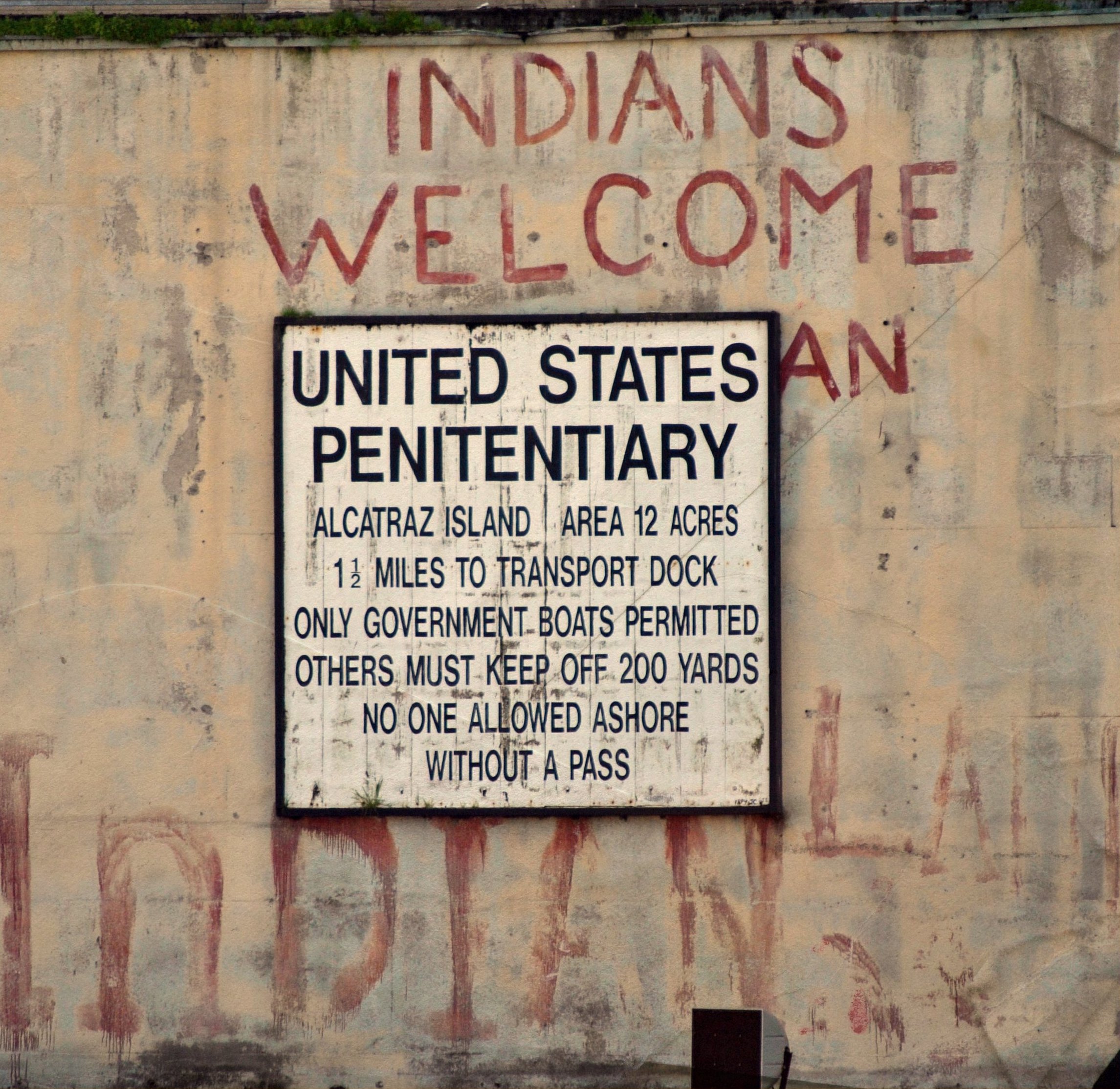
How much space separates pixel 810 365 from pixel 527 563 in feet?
4.16

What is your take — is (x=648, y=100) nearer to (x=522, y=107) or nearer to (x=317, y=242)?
(x=522, y=107)

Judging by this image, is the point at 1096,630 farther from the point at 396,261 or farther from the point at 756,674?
the point at 396,261

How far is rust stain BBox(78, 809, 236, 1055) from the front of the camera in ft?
15.7

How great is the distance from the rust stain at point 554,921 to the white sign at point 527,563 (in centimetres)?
14

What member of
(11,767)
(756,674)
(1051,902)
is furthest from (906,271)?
(11,767)

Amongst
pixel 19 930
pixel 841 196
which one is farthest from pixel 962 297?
pixel 19 930

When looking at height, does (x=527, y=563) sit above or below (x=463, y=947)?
above

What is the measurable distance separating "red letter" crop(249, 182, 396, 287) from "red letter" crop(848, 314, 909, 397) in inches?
69.6

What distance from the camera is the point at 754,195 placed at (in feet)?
15.6

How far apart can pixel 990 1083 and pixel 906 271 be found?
2.98m

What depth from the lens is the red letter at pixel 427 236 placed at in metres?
4.79

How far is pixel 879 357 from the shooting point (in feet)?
15.6

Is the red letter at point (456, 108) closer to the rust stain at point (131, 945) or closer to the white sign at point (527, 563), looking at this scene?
the white sign at point (527, 563)

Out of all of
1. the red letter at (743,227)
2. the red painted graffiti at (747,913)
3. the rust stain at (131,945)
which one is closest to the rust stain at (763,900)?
the red painted graffiti at (747,913)
